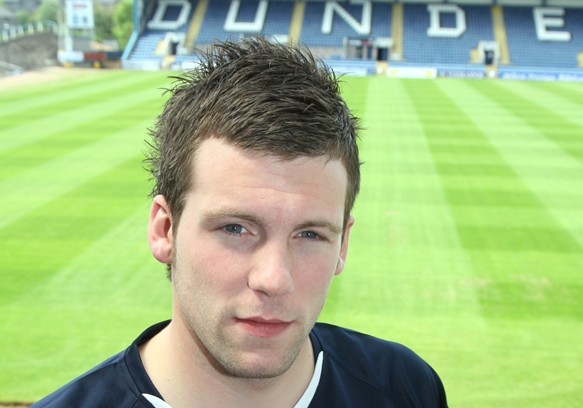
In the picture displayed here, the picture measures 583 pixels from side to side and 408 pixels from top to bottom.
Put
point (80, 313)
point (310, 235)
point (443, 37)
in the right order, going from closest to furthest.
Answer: point (310, 235), point (80, 313), point (443, 37)

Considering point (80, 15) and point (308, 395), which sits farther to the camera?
point (80, 15)

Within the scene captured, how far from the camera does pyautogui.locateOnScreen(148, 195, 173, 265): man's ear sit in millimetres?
1887

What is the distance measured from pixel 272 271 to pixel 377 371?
0.73 m

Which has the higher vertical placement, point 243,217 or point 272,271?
point 243,217

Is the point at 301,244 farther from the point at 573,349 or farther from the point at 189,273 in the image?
the point at 573,349

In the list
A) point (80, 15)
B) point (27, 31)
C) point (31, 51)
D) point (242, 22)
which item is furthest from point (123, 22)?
point (31, 51)

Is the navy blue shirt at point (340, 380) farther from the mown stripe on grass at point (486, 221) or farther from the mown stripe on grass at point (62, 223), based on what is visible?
the mown stripe on grass at point (62, 223)

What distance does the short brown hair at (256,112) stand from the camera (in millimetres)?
1704

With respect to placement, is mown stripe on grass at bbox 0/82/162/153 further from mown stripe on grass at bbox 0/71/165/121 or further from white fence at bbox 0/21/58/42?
white fence at bbox 0/21/58/42

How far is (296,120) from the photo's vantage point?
68.3 inches

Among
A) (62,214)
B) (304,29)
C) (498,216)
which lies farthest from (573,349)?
(304,29)

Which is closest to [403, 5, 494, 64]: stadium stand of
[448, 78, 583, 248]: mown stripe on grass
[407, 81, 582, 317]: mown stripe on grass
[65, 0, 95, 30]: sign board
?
[65, 0, 95, 30]: sign board

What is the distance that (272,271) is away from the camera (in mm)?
1641

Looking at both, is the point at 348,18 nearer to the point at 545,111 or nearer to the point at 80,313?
the point at 545,111
